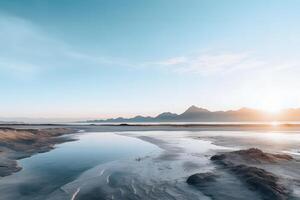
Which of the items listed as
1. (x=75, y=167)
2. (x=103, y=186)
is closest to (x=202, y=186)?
(x=103, y=186)

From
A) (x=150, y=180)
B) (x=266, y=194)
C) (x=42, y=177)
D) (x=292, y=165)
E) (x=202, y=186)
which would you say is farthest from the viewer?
(x=292, y=165)

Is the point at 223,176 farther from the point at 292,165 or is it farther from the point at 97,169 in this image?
the point at 97,169

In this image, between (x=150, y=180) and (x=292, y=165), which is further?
(x=292, y=165)

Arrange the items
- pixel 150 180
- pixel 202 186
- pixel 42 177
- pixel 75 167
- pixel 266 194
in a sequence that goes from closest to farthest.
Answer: pixel 266 194 < pixel 202 186 < pixel 150 180 < pixel 42 177 < pixel 75 167

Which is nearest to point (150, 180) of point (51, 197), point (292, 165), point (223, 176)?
point (223, 176)

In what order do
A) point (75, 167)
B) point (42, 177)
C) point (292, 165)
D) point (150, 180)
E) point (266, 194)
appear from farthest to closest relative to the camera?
point (75, 167)
point (292, 165)
point (42, 177)
point (150, 180)
point (266, 194)

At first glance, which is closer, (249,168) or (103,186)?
(103,186)

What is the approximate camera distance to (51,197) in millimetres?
12766

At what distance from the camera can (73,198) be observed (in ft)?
41.3

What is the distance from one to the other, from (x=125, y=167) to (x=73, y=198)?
27.8 ft

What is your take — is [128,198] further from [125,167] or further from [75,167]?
[75,167]

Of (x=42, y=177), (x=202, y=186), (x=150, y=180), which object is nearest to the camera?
(x=202, y=186)

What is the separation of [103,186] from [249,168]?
8.86 meters

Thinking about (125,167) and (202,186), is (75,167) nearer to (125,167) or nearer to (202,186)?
(125,167)
